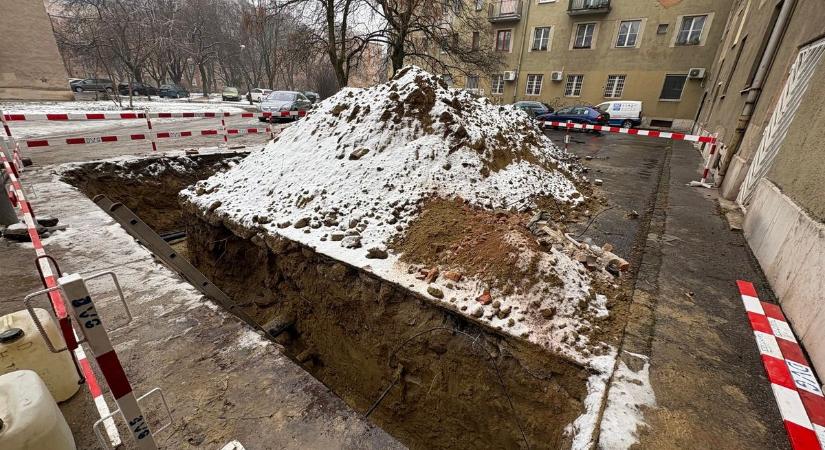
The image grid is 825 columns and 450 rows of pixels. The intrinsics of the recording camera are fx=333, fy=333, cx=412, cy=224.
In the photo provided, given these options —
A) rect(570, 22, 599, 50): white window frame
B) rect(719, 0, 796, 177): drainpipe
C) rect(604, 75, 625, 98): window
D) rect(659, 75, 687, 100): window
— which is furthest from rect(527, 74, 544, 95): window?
rect(719, 0, 796, 177): drainpipe

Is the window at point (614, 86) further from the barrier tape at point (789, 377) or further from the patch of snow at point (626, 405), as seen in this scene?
the patch of snow at point (626, 405)

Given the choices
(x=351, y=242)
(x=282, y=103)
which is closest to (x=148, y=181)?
(x=351, y=242)

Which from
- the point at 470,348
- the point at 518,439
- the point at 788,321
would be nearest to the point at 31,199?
the point at 470,348

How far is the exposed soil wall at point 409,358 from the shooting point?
2518 millimetres

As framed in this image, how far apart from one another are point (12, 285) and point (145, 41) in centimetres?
2781

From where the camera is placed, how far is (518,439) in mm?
2609

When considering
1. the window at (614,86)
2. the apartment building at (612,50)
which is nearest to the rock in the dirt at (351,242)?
the apartment building at (612,50)

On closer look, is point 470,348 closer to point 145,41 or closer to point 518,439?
point 518,439

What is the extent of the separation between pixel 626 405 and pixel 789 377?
49.0 inches

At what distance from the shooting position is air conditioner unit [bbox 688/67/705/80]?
17812mm

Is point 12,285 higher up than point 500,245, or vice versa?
point 500,245

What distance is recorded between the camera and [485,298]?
2891mm

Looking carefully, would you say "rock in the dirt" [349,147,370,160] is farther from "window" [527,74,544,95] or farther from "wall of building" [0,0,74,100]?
"wall of building" [0,0,74,100]

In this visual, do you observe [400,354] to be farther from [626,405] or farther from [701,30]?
[701,30]
